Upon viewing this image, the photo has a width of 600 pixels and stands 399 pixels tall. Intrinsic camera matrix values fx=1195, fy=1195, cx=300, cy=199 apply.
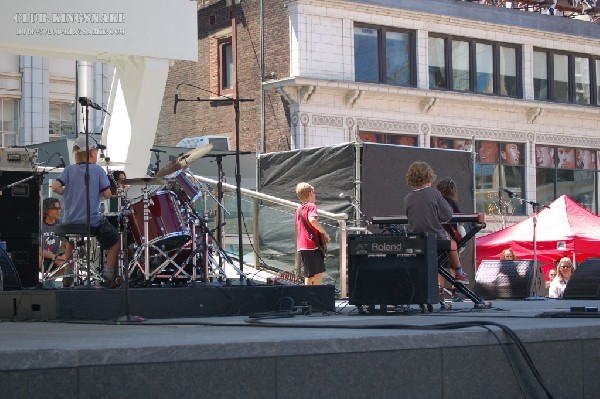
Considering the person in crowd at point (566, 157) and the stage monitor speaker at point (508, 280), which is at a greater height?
the person in crowd at point (566, 157)

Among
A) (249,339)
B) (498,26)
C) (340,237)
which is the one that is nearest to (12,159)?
(340,237)

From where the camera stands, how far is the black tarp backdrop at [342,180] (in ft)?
66.8

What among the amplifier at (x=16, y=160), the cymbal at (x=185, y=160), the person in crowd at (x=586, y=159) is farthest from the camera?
the person in crowd at (x=586, y=159)

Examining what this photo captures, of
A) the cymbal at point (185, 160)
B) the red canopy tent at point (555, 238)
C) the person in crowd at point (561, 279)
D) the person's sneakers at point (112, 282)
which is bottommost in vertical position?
the person in crowd at point (561, 279)

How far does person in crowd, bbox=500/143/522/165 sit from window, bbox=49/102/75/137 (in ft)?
45.8

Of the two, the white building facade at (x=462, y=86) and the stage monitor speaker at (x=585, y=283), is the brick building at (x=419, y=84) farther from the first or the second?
the stage monitor speaker at (x=585, y=283)

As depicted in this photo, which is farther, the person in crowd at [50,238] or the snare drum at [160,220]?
the person in crowd at [50,238]

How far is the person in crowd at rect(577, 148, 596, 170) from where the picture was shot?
4128cm

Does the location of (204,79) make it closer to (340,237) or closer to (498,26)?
(498,26)

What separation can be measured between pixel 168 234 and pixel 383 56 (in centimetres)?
2308

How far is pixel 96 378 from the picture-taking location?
20.3ft

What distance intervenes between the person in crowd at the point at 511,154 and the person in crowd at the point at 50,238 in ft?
74.5

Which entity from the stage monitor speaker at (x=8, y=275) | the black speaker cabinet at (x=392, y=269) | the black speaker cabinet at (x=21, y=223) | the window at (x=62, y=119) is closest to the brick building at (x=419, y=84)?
the window at (x=62, y=119)

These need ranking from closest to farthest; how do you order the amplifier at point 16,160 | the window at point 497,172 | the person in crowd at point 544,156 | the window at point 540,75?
the amplifier at point 16,160
the window at point 497,172
the person in crowd at point 544,156
the window at point 540,75
